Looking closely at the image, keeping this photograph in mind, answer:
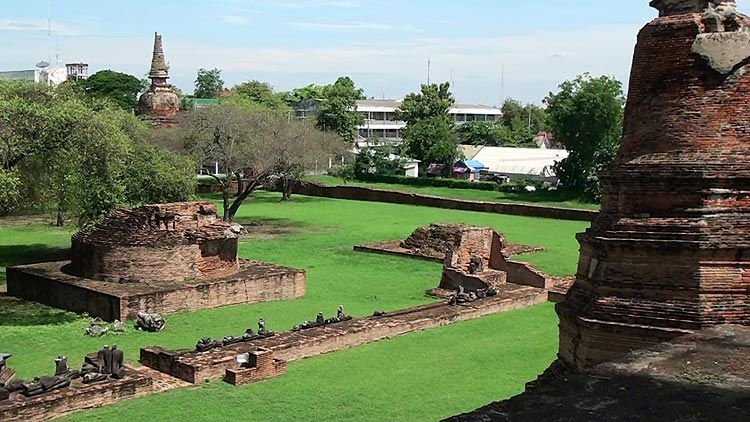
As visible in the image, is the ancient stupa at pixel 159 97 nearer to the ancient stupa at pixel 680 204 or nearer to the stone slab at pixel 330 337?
the stone slab at pixel 330 337

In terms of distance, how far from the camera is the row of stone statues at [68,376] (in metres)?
10.1

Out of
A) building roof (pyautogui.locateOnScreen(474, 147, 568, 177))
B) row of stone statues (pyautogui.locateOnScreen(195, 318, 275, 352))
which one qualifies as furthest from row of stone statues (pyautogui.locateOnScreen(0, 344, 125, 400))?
building roof (pyautogui.locateOnScreen(474, 147, 568, 177))

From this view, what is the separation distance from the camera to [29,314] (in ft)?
52.2

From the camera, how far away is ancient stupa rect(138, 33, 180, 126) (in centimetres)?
4125

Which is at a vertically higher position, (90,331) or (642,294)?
(642,294)

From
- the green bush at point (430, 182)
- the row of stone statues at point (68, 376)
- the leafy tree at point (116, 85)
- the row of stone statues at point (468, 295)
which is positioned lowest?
the row of stone statues at point (68, 376)

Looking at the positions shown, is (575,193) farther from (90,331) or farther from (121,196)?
(90,331)

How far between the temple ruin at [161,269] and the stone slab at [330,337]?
3.61m

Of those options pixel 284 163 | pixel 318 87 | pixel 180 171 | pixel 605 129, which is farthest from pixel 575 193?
pixel 318 87

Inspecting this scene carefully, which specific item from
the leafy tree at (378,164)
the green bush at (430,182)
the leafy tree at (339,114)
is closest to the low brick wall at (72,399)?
the green bush at (430,182)

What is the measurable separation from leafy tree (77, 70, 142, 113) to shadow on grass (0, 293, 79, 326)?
59565 mm

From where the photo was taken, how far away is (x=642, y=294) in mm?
6887

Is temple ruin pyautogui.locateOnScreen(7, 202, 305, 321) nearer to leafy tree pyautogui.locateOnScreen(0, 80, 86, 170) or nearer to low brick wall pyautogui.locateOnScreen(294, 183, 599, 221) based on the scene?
leafy tree pyautogui.locateOnScreen(0, 80, 86, 170)

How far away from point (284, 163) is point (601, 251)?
2303 centimetres
